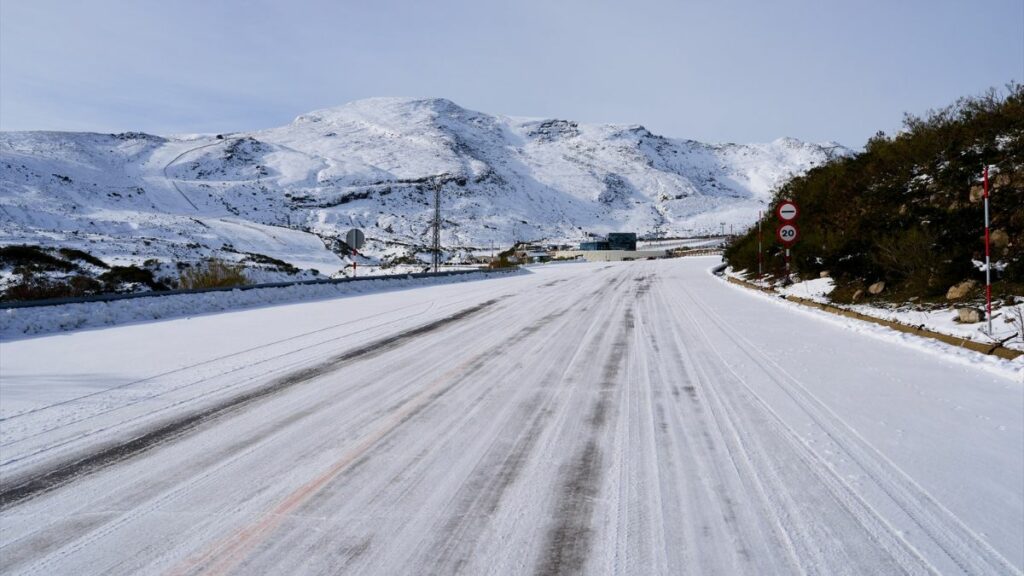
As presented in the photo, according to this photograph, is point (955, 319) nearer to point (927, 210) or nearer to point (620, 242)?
point (927, 210)

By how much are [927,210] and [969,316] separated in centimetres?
484

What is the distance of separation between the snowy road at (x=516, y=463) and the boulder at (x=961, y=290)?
2.87 metres

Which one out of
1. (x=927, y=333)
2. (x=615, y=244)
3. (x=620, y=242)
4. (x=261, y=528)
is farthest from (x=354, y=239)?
(x=620, y=242)

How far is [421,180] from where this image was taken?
19212cm

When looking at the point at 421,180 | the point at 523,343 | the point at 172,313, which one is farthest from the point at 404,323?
the point at 421,180

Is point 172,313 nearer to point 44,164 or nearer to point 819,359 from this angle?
point 819,359

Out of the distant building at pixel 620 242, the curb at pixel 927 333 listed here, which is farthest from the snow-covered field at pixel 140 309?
the distant building at pixel 620 242

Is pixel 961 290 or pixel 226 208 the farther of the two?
pixel 226 208

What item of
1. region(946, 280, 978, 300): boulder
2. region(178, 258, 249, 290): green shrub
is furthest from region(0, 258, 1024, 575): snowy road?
region(178, 258, 249, 290): green shrub

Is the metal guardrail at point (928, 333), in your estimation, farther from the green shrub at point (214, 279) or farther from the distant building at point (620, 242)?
the distant building at point (620, 242)

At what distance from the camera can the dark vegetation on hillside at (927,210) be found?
10352 mm

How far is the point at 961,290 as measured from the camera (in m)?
9.77

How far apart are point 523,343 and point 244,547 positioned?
658cm

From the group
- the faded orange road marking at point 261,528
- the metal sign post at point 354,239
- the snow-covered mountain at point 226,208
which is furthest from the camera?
the snow-covered mountain at point 226,208
